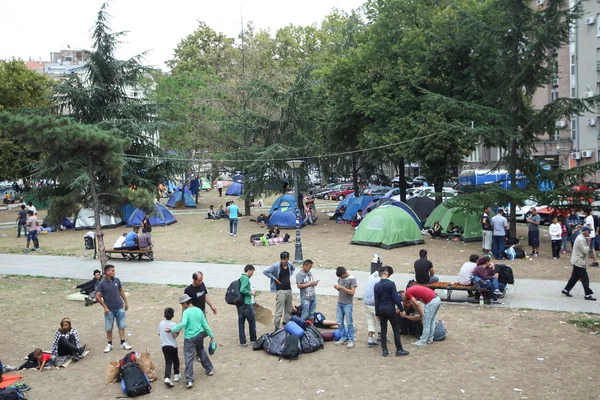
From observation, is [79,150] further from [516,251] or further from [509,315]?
[516,251]

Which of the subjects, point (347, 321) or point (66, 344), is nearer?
point (66, 344)

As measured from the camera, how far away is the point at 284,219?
28844mm

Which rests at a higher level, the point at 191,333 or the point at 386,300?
the point at 386,300

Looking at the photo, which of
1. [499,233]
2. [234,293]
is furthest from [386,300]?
[499,233]

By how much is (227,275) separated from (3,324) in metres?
6.53

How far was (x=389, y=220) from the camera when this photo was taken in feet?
73.9

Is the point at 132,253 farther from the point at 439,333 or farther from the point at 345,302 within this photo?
the point at 439,333

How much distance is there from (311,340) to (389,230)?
12.2 metres

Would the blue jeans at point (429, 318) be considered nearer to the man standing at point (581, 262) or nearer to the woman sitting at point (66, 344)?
the man standing at point (581, 262)

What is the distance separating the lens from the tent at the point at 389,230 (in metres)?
22.3

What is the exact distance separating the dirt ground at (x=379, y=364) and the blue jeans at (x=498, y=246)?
6.48 metres

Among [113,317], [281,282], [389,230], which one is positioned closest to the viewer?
[113,317]

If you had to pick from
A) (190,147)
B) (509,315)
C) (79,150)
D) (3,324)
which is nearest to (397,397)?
(509,315)

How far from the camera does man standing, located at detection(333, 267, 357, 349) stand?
1052 cm
